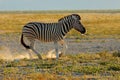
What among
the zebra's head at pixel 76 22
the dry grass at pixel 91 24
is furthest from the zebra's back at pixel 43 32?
the dry grass at pixel 91 24

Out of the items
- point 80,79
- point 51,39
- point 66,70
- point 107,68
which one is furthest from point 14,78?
point 51,39

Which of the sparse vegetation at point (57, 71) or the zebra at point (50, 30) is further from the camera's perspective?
the zebra at point (50, 30)

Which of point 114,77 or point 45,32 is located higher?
point 45,32

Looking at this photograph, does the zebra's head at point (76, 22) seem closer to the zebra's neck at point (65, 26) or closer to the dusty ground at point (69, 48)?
the zebra's neck at point (65, 26)

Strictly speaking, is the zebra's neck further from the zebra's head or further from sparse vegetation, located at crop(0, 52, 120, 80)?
sparse vegetation, located at crop(0, 52, 120, 80)

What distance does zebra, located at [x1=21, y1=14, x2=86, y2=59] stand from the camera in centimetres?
1745

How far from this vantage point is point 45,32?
1766cm

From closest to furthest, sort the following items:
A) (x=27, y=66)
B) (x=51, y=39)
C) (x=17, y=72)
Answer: (x=17, y=72), (x=27, y=66), (x=51, y=39)

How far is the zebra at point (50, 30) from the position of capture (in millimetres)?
17453

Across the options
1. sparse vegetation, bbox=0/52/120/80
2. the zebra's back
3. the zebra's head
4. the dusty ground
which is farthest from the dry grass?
sparse vegetation, bbox=0/52/120/80

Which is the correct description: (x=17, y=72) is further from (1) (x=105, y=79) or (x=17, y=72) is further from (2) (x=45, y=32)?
(2) (x=45, y=32)

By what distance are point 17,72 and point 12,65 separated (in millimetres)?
1964

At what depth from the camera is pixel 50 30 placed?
58.3 ft

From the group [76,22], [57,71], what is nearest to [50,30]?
[76,22]
